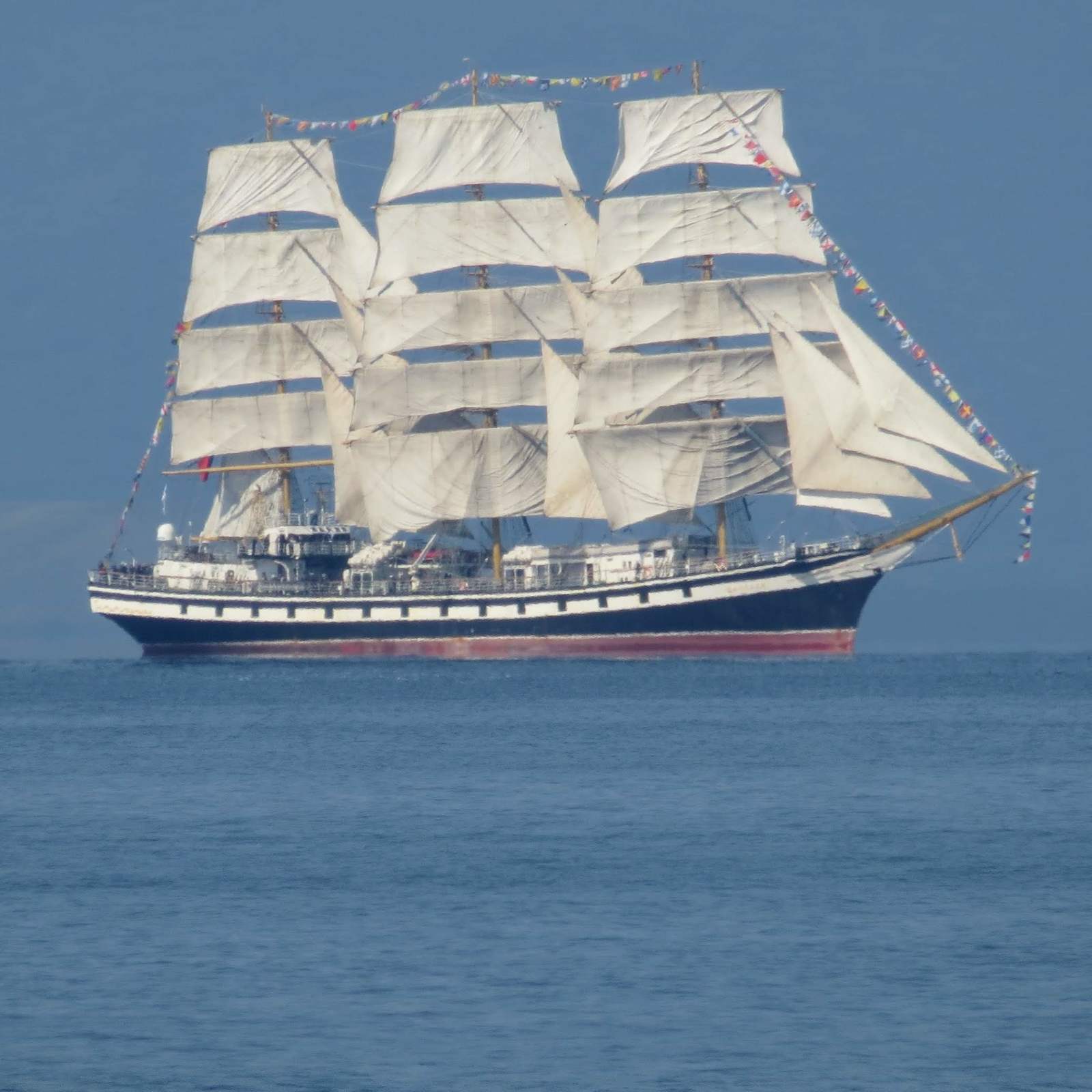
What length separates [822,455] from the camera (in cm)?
7475

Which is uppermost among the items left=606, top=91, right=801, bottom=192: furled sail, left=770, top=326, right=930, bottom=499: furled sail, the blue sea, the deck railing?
left=606, top=91, right=801, bottom=192: furled sail

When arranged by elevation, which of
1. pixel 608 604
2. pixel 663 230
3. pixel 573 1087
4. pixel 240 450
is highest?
pixel 663 230

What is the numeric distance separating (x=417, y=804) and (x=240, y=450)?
174ft

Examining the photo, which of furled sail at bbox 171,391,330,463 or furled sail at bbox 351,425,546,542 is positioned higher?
furled sail at bbox 171,391,330,463

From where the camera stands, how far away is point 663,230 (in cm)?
8081

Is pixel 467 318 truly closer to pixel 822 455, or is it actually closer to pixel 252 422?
pixel 252 422

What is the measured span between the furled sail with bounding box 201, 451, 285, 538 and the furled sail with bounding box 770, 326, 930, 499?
2537 centimetres

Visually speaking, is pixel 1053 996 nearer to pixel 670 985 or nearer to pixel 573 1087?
pixel 670 985

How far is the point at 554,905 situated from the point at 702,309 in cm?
5244

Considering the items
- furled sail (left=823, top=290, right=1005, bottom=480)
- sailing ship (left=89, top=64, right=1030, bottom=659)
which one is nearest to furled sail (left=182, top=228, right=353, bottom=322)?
sailing ship (left=89, top=64, right=1030, bottom=659)

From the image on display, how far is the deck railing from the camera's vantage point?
253 feet

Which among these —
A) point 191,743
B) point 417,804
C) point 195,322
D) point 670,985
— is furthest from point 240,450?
point 670,985

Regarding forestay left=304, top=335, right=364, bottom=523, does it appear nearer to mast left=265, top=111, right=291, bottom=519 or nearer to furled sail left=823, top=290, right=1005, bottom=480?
mast left=265, top=111, right=291, bottom=519

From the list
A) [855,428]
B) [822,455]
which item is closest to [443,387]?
[822,455]
